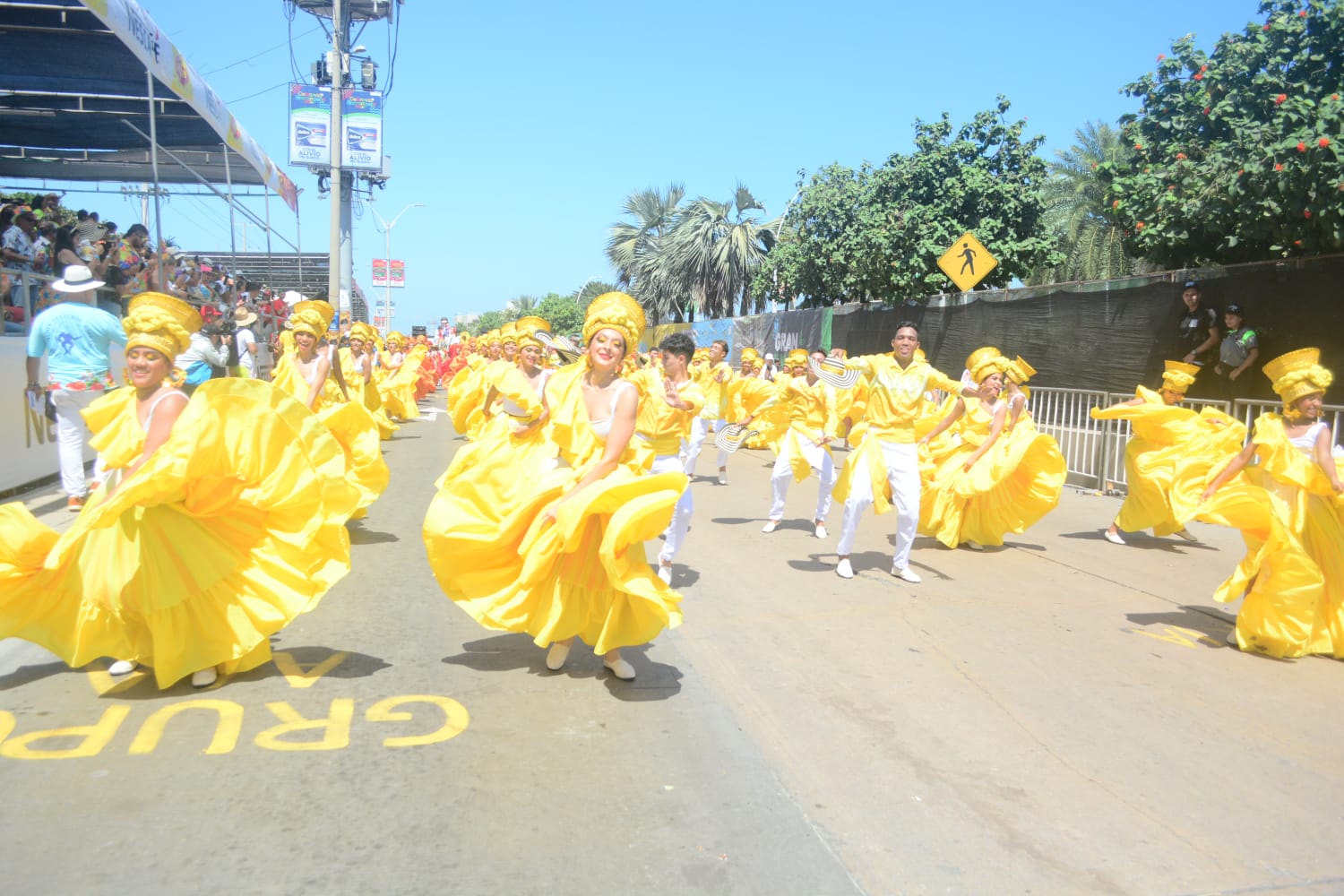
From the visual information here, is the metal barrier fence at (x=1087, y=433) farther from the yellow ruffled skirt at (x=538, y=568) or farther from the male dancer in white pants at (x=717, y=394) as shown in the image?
the yellow ruffled skirt at (x=538, y=568)

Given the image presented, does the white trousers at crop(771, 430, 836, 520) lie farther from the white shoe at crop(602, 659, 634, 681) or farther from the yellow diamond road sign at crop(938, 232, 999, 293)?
the yellow diamond road sign at crop(938, 232, 999, 293)

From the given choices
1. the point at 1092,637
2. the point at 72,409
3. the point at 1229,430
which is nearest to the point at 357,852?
the point at 1092,637

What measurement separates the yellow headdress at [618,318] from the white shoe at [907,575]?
339 centimetres

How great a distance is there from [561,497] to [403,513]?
571 centimetres

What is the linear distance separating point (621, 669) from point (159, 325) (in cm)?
272

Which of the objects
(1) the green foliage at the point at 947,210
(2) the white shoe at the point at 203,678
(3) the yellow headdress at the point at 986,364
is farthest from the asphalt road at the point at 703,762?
(1) the green foliage at the point at 947,210

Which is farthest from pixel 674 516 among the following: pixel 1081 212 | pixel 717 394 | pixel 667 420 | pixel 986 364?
pixel 1081 212

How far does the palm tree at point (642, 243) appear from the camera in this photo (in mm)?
40844

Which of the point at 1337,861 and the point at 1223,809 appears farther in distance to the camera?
the point at 1223,809

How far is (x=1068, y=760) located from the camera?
14.0ft

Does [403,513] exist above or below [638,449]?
below

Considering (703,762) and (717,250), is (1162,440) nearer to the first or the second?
(703,762)

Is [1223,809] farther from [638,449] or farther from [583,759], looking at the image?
[638,449]

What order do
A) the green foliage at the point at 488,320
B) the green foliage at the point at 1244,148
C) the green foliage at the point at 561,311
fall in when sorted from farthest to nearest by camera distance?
the green foliage at the point at 488,320 < the green foliage at the point at 561,311 < the green foliage at the point at 1244,148
